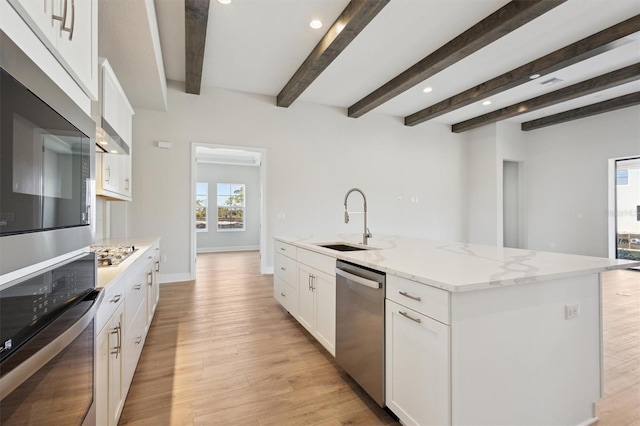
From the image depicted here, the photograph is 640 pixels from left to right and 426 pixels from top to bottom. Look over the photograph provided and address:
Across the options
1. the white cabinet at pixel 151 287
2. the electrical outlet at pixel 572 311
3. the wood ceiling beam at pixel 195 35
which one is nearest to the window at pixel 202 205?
the wood ceiling beam at pixel 195 35

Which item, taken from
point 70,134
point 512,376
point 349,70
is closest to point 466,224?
point 349,70

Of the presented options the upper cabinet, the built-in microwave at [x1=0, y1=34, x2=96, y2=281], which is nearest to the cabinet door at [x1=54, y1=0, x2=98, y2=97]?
the upper cabinet

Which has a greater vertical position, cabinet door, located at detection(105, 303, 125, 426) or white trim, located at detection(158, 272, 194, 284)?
cabinet door, located at detection(105, 303, 125, 426)

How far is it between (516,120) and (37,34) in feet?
27.4

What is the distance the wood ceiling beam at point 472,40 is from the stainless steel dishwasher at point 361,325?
300 centimetres

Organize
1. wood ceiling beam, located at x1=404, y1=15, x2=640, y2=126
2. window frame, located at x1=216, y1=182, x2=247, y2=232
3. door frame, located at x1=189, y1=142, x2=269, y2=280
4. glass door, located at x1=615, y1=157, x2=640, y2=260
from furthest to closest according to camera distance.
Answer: window frame, located at x1=216, y1=182, x2=247, y2=232, glass door, located at x1=615, y1=157, x2=640, y2=260, door frame, located at x1=189, y1=142, x2=269, y2=280, wood ceiling beam, located at x1=404, y1=15, x2=640, y2=126

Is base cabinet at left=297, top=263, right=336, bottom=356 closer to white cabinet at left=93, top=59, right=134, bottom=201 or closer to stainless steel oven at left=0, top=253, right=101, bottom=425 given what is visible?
stainless steel oven at left=0, top=253, right=101, bottom=425

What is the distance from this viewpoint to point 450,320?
48.7 inches

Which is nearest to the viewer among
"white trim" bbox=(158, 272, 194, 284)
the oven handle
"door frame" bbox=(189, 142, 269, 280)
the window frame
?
the oven handle

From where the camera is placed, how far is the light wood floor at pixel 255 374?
1716mm

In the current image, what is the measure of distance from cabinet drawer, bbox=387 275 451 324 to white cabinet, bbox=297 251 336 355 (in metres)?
0.68

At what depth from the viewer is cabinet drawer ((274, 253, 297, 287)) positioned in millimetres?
3016

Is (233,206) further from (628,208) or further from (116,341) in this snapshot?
(628,208)

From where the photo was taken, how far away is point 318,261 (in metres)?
2.44
